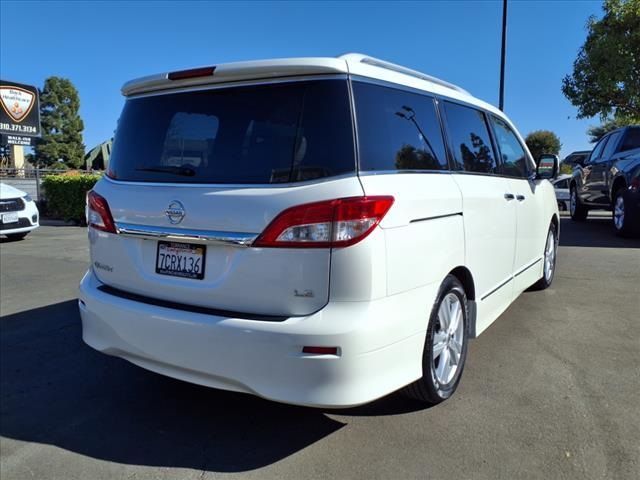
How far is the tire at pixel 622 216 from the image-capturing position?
27.6 ft

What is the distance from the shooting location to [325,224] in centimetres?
239

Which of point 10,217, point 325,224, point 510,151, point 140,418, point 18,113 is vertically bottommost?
point 140,418

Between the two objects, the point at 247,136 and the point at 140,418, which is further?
the point at 140,418

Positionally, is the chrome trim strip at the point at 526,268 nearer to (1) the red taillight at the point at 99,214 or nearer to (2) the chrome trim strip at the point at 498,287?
(2) the chrome trim strip at the point at 498,287

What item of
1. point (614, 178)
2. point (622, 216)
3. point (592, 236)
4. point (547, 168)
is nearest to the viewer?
point (547, 168)

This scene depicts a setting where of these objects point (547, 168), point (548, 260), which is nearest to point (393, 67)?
point (547, 168)

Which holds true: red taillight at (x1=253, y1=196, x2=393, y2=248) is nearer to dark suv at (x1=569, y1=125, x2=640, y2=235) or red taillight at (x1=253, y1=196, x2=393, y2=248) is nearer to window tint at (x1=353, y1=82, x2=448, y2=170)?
window tint at (x1=353, y1=82, x2=448, y2=170)

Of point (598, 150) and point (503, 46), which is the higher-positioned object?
point (503, 46)

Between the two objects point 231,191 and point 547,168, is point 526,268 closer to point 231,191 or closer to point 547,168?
point 547,168

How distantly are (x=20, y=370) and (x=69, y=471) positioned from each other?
1561mm

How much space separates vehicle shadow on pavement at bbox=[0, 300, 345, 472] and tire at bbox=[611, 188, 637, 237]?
24.0 feet

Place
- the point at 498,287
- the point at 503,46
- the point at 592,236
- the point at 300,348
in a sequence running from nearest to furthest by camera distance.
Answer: the point at 300,348 < the point at 498,287 < the point at 592,236 < the point at 503,46

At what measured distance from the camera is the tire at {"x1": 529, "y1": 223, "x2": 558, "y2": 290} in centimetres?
543

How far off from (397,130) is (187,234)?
4.06 ft
